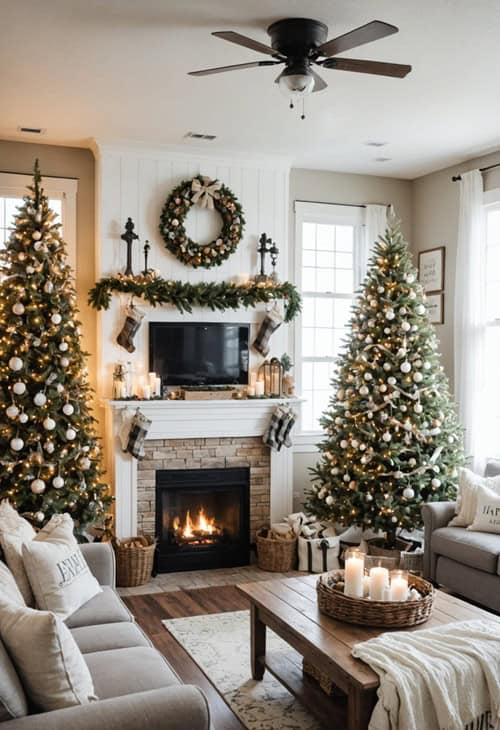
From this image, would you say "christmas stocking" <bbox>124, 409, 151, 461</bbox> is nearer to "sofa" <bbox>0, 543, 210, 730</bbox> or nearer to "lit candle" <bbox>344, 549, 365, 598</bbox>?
"sofa" <bbox>0, 543, 210, 730</bbox>

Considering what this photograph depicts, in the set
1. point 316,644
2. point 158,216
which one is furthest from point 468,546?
point 158,216

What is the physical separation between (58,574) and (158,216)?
3552mm

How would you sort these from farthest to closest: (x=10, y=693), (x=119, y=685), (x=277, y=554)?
(x=277, y=554)
(x=119, y=685)
(x=10, y=693)

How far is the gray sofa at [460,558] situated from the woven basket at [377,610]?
4.77 feet

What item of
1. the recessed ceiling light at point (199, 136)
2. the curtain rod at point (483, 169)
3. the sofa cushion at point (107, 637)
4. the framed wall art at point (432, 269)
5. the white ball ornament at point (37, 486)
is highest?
the recessed ceiling light at point (199, 136)

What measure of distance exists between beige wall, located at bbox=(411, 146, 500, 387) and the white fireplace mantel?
151 centimetres

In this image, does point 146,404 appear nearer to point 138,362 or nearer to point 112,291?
point 138,362

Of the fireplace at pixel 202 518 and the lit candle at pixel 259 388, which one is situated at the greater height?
the lit candle at pixel 259 388

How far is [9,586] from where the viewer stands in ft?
9.16

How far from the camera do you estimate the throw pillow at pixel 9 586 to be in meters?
2.68

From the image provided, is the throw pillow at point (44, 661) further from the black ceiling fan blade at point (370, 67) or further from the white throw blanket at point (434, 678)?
the black ceiling fan blade at point (370, 67)

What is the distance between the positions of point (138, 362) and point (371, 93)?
106 inches

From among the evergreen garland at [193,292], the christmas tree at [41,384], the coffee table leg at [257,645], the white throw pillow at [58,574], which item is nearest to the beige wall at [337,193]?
the evergreen garland at [193,292]

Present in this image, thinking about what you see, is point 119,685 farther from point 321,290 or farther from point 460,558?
point 321,290
